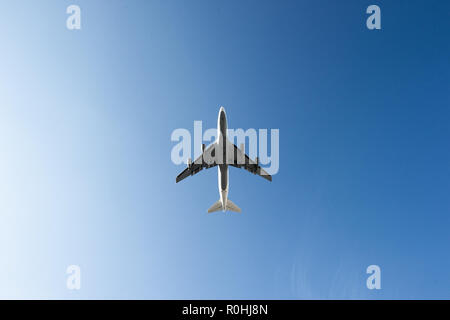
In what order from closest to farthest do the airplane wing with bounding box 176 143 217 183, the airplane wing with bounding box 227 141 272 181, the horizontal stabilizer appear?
the airplane wing with bounding box 176 143 217 183 → the airplane wing with bounding box 227 141 272 181 → the horizontal stabilizer

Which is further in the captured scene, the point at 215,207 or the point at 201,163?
the point at 215,207

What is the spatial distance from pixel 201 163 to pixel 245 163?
24.5 feet

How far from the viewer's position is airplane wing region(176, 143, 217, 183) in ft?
149

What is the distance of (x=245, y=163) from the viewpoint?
155 ft

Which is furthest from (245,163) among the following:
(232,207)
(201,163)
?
(232,207)

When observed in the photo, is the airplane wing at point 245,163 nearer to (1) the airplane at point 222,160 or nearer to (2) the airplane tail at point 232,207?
(1) the airplane at point 222,160

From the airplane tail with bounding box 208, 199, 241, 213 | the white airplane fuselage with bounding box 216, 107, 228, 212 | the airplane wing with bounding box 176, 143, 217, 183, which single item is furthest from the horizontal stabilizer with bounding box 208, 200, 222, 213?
the airplane wing with bounding box 176, 143, 217, 183

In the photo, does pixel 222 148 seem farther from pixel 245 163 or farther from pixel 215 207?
pixel 215 207

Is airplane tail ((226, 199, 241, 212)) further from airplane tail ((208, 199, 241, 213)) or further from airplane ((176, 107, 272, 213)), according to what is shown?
airplane ((176, 107, 272, 213))
